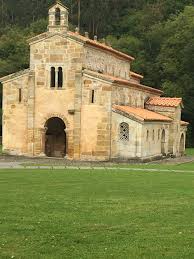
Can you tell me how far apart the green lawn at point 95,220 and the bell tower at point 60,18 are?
945 inches

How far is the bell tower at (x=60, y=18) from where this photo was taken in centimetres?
4566

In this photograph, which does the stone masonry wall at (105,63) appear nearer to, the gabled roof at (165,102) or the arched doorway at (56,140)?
the gabled roof at (165,102)

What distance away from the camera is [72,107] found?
149 ft

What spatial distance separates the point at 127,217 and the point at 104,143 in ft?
94.1

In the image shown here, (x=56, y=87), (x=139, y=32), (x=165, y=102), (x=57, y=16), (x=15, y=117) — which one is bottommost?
(x=15, y=117)

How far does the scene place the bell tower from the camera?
45.7 meters

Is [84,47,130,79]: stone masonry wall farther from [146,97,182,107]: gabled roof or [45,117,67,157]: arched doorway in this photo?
[45,117,67,157]: arched doorway

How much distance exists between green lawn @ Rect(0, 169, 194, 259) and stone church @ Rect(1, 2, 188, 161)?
1986cm

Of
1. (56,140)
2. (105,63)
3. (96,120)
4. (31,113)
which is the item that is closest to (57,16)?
(105,63)

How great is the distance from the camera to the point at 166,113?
52.1 meters

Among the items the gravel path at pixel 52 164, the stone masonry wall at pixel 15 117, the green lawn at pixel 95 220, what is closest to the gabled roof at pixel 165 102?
the gravel path at pixel 52 164

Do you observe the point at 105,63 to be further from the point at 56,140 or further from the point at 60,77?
the point at 56,140

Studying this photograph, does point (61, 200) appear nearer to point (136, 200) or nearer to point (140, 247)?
point (136, 200)

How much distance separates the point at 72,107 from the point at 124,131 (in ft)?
16.3
